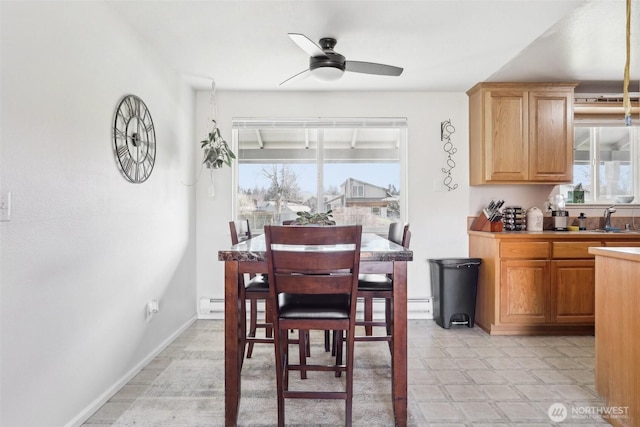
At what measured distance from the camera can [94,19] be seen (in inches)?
80.7

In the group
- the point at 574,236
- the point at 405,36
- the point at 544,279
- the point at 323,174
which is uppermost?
the point at 405,36

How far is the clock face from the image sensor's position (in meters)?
2.28

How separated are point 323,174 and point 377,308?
149 centimetres

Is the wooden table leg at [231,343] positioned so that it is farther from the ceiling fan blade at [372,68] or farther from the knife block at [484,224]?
the knife block at [484,224]

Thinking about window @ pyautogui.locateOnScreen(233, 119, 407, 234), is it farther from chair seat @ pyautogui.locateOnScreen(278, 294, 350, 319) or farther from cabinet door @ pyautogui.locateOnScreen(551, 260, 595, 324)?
chair seat @ pyautogui.locateOnScreen(278, 294, 350, 319)

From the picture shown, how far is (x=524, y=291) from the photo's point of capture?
325 cm

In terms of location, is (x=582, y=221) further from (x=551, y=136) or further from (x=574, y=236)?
(x=551, y=136)

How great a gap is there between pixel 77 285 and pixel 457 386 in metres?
2.21

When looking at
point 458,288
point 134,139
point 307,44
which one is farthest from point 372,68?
point 458,288

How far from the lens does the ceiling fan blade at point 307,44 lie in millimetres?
2029

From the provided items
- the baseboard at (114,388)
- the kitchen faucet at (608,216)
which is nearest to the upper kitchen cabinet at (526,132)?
the kitchen faucet at (608,216)

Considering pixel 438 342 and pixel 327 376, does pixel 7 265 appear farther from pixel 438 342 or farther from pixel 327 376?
pixel 438 342


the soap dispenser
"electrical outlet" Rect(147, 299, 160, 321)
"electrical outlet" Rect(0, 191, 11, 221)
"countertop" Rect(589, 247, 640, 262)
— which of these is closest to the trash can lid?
the soap dispenser

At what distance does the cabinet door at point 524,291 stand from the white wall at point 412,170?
25.4 inches
